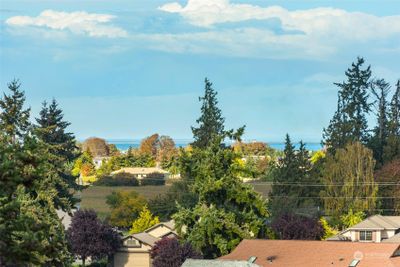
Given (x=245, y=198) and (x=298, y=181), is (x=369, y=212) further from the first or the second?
(x=245, y=198)

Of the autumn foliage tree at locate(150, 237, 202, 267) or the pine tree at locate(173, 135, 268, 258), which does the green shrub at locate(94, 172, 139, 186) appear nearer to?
the autumn foliage tree at locate(150, 237, 202, 267)

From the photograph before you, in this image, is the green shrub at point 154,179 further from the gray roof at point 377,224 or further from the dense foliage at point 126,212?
the gray roof at point 377,224

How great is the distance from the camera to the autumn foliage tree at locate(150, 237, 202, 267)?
73.9 meters

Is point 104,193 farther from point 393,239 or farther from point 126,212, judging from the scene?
point 393,239

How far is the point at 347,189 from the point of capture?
10450 cm

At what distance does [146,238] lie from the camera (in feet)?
285

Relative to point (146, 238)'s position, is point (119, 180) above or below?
above

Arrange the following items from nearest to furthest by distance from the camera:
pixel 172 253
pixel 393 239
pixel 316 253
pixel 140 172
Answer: pixel 316 253
pixel 172 253
pixel 393 239
pixel 140 172

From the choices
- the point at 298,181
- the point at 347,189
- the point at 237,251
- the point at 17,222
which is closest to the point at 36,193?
the point at 237,251

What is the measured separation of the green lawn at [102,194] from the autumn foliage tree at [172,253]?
46.1 meters

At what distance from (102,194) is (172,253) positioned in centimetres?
7635

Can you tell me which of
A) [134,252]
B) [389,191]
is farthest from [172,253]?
[389,191]

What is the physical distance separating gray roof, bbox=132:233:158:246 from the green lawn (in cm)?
3324

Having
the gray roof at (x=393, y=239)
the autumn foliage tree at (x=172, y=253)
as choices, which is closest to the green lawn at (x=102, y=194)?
the gray roof at (x=393, y=239)
